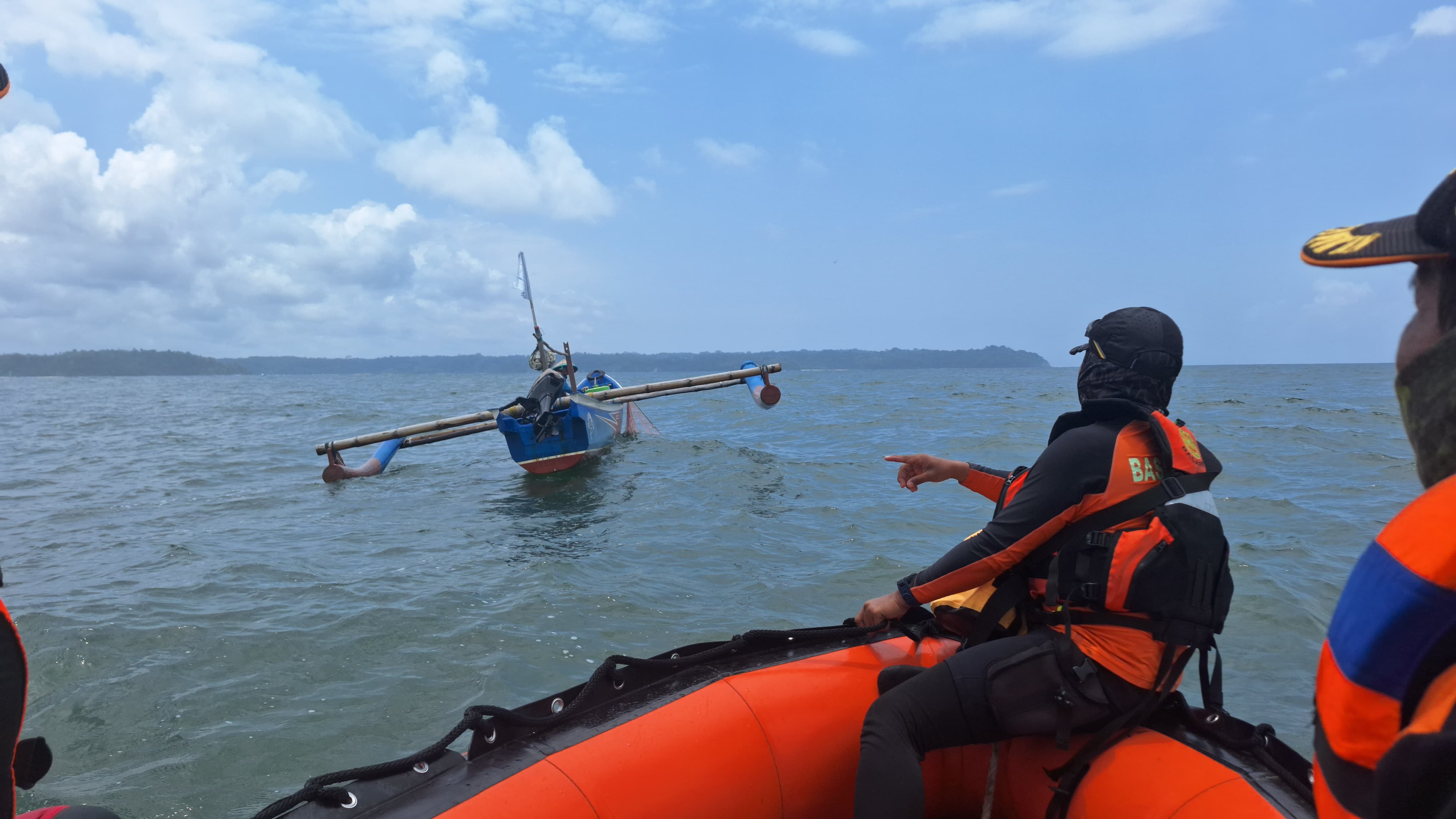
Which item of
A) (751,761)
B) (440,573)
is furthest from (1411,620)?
(440,573)

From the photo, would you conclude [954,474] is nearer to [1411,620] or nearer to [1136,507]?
[1136,507]

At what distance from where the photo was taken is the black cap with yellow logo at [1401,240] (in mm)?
1021

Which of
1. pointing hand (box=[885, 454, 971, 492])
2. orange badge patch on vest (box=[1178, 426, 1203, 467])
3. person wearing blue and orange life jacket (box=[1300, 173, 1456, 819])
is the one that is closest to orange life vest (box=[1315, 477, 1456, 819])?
person wearing blue and orange life jacket (box=[1300, 173, 1456, 819])

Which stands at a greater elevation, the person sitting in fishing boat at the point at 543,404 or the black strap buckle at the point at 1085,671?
the person sitting in fishing boat at the point at 543,404

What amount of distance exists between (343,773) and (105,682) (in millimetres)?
4787

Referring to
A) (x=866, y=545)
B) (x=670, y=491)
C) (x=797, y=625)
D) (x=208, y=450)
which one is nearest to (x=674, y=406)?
(x=208, y=450)

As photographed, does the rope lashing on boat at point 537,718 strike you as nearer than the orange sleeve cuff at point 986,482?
Yes

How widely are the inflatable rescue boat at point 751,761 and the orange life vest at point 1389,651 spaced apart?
1.44 metres

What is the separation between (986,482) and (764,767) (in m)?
1.52

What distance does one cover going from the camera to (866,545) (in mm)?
8781

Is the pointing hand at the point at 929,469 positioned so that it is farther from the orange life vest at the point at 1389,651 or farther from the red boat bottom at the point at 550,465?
the red boat bottom at the point at 550,465

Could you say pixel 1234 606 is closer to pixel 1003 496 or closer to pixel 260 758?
pixel 1003 496

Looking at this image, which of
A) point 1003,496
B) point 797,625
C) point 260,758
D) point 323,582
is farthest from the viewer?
point 323,582

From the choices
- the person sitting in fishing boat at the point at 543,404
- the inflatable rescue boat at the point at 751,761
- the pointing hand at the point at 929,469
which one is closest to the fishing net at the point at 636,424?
the person sitting in fishing boat at the point at 543,404
